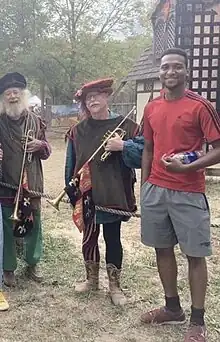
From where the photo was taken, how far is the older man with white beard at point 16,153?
9.94 feet

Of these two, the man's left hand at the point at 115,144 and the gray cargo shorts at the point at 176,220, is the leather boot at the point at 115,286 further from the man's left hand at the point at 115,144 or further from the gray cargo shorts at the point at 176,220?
the man's left hand at the point at 115,144

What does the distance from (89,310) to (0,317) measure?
550mm

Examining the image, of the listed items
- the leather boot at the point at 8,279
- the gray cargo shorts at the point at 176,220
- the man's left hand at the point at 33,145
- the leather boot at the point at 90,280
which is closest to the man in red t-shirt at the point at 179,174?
the gray cargo shorts at the point at 176,220

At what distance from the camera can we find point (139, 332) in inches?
102

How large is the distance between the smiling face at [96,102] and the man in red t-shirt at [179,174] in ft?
1.37

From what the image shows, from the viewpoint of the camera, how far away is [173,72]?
2299mm

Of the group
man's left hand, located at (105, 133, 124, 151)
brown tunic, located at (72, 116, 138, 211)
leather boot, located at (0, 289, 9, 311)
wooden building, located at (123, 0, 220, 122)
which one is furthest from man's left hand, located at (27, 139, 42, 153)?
wooden building, located at (123, 0, 220, 122)

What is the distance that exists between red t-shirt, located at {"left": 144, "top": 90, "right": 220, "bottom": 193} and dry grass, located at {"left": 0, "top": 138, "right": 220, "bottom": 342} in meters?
0.90

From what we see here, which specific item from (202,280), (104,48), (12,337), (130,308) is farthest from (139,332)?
(104,48)

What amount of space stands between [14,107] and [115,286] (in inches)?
54.1

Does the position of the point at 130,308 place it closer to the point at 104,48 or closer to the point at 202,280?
the point at 202,280

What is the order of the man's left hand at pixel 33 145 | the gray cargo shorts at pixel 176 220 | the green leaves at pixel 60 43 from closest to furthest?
the gray cargo shorts at pixel 176 220 < the man's left hand at pixel 33 145 < the green leaves at pixel 60 43

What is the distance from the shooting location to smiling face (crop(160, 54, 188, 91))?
7.50 ft

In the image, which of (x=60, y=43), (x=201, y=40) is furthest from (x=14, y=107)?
(x=60, y=43)
